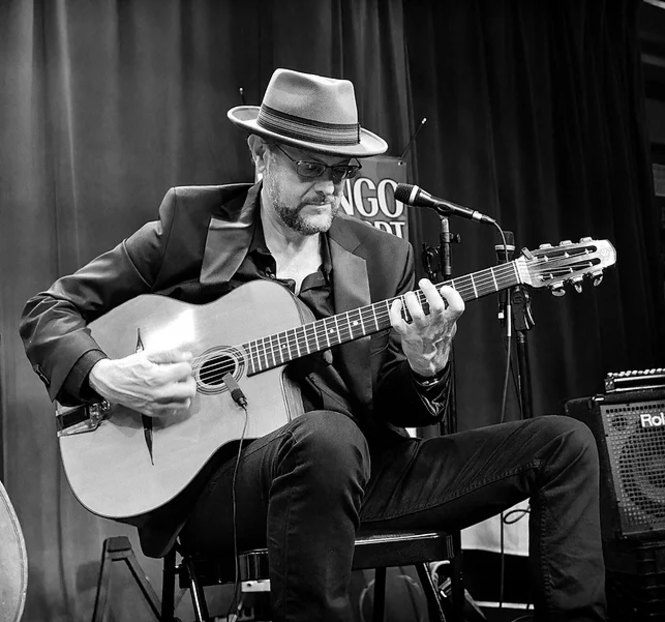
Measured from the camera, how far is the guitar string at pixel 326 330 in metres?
1.79

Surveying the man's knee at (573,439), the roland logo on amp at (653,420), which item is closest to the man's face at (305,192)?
the man's knee at (573,439)

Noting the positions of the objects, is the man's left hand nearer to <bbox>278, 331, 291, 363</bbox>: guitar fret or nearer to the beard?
<bbox>278, 331, 291, 363</bbox>: guitar fret

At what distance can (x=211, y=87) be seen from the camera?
10.8 ft

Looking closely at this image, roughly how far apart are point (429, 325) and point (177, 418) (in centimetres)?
57

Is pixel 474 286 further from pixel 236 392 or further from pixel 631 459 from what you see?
pixel 631 459

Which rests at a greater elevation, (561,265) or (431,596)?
(561,265)

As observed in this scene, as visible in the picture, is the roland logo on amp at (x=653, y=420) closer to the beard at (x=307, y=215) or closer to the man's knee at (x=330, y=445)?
the beard at (x=307, y=215)

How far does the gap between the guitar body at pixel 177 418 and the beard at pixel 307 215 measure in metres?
0.21

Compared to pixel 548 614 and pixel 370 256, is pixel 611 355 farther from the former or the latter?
pixel 548 614

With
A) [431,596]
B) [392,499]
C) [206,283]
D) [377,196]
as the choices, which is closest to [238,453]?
[392,499]

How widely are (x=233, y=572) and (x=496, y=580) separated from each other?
216cm

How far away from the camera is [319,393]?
76.2 inches

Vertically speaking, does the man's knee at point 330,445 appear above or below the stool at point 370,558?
above

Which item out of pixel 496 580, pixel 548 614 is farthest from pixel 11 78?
pixel 496 580
